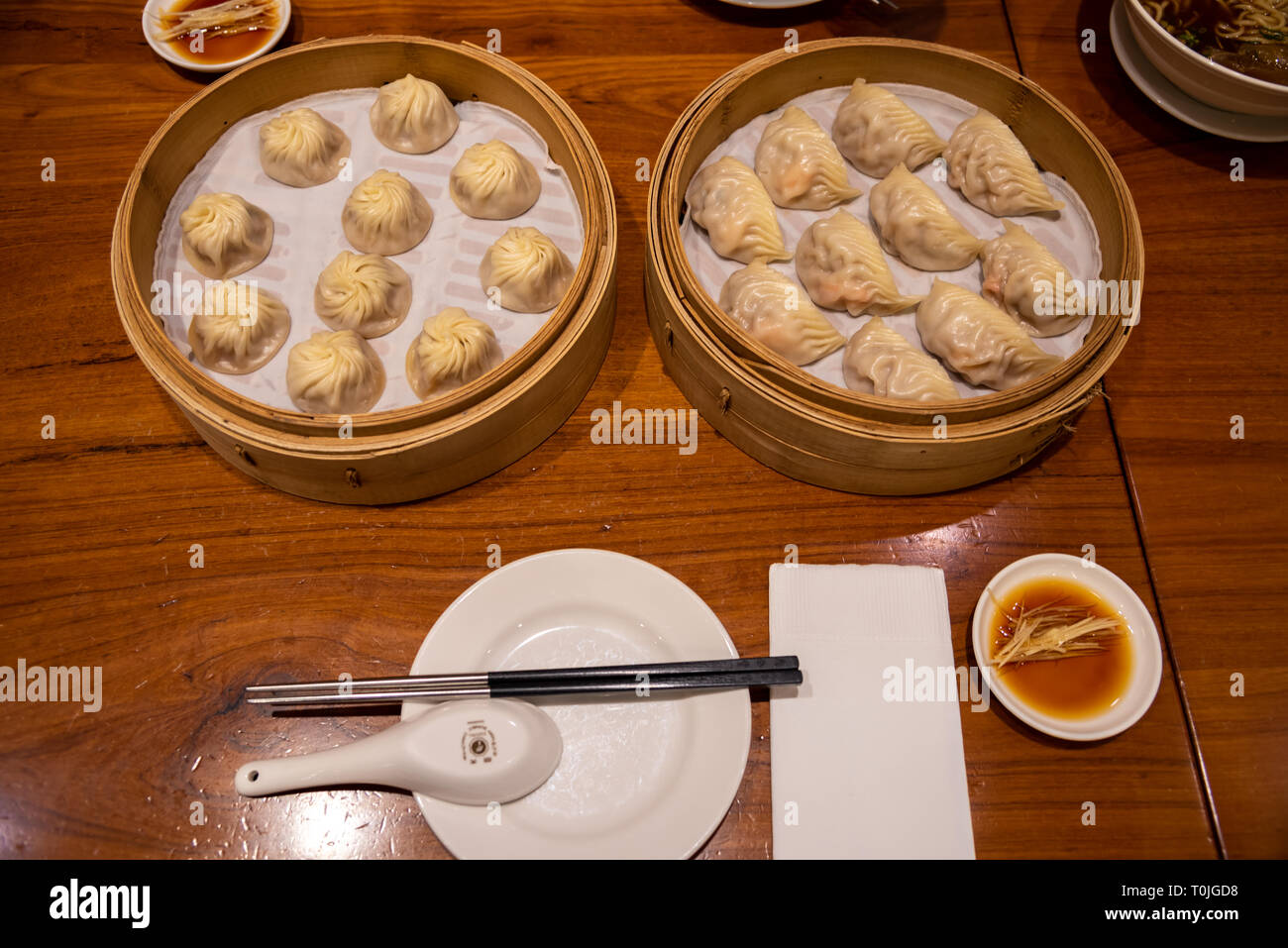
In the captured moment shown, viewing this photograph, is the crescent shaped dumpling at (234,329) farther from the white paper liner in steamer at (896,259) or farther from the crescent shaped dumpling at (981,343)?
the crescent shaped dumpling at (981,343)

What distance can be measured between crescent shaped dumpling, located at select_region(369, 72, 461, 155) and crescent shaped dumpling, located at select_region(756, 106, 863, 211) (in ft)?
2.49

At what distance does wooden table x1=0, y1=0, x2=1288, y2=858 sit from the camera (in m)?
1.61

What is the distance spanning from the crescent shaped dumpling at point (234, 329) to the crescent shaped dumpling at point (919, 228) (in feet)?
4.54

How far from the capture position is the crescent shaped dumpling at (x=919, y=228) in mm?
1960

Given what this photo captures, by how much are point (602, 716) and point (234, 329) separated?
1084 millimetres

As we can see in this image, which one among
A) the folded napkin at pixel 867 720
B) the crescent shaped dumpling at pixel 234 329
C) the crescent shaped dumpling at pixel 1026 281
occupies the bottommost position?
the folded napkin at pixel 867 720

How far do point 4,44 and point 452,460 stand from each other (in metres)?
1.88

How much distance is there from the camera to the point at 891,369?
5.95ft

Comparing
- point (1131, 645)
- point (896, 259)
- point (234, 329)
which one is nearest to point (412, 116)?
point (234, 329)

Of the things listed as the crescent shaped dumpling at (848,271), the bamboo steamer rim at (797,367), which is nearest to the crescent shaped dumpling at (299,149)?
the bamboo steamer rim at (797,367)

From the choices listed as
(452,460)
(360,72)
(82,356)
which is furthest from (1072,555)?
(82,356)

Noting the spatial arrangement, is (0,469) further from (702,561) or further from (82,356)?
(702,561)

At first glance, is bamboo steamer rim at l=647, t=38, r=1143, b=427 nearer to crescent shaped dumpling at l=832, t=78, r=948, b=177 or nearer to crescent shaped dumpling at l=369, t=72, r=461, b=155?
crescent shaped dumpling at l=832, t=78, r=948, b=177

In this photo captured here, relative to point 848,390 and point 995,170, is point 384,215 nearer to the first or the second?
point 848,390
